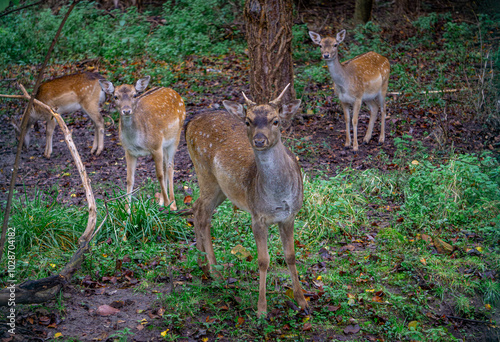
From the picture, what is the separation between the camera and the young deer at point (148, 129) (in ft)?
25.6

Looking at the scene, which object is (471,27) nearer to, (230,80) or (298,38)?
(298,38)

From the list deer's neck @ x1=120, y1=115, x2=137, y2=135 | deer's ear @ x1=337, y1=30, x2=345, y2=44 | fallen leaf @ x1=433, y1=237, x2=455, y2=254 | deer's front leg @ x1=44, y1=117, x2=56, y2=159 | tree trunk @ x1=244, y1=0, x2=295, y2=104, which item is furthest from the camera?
deer's front leg @ x1=44, y1=117, x2=56, y2=159

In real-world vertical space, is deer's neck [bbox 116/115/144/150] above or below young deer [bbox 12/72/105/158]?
above

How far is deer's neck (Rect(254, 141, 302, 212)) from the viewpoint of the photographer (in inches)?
182

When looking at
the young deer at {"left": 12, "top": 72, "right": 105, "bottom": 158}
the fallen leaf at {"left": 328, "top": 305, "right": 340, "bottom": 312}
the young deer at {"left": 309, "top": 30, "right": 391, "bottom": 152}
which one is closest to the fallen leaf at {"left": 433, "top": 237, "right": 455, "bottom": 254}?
the fallen leaf at {"left": 328, "top": 305, "right": 340, "bottom": 312}

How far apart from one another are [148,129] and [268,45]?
2.99 m

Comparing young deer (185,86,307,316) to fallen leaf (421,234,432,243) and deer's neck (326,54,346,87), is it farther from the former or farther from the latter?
deer's neck (326,54,346,87)

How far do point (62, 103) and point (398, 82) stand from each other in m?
7.82

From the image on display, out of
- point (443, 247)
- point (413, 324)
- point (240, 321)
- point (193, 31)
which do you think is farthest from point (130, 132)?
point (193, 31)

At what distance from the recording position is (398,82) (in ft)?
40.2

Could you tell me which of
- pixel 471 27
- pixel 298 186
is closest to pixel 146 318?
pixel 298 186

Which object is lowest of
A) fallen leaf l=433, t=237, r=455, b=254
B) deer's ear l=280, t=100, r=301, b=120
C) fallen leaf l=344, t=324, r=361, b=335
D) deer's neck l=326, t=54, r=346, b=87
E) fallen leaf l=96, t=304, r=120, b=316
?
fallen leaf l=433, t=237, r=455, b=254

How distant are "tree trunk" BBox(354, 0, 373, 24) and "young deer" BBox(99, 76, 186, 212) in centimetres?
976

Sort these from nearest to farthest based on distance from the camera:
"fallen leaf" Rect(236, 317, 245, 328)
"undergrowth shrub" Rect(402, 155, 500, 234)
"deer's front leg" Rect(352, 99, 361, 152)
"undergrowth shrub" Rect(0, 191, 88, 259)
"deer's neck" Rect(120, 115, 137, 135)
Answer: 1. "fallen leaf" Rect(236, 317, 245, 328)
2. "undergrowth shrub" Rect(0, 191, 88, 259)
3. "undergrowth shrub" Rect(402, 155, 500, 234)
4. "deer's neck" Rect(120, 115, 137, 135)
5. "deer's front leg" Rect(352, 99, 361, 152)
